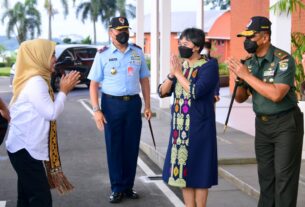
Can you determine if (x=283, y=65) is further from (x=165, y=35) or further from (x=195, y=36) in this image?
(x=165, y=35)

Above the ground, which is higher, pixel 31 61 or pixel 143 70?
pixel 31 61

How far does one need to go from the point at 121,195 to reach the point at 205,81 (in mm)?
2266

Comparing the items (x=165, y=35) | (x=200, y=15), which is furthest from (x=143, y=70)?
(x=165, y=35)

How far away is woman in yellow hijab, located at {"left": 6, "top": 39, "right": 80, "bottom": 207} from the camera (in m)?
4.57

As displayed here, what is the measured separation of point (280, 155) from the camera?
16.2 feet

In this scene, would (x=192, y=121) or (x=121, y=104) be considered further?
(x=121, y=104)

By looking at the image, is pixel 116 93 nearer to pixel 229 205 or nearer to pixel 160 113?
pixel 229 205

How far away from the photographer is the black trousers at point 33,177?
4.64 m

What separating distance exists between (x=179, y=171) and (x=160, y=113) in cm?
881

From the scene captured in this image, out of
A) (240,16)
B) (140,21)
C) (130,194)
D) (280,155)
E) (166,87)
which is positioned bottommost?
(130,194)

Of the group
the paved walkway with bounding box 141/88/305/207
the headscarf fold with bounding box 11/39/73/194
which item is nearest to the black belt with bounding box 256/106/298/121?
the paved walkway with bounding box 141/88/305/207

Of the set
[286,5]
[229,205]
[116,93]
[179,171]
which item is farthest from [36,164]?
[286,5]

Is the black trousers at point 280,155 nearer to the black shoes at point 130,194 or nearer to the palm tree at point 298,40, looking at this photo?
the black shoes at point 130,194

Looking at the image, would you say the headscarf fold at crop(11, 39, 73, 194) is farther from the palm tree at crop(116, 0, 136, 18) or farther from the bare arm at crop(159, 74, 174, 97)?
the palm tree at crop(116, 0, 136, 18)
